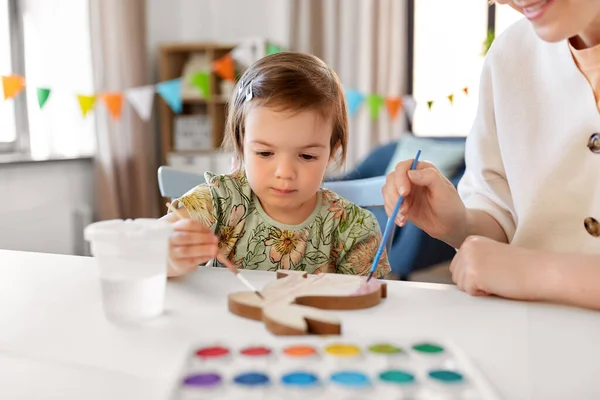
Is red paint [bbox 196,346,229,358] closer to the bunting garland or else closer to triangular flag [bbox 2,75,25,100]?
triangular flag [bbox 2,75,25,100]

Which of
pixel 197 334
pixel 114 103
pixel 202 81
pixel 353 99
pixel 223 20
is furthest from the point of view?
pixel 223 20

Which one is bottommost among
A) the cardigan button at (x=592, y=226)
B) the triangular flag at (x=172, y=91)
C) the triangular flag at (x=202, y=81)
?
the cardigan button at (x=592, y=226)

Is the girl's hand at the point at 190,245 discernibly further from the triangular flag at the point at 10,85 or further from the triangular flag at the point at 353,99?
the triangular flag at the point at 353,99

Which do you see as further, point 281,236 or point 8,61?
point 8,61

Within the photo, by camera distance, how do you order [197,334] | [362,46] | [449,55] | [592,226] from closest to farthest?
[197,334] → [592,226] → [362,46] → [449,55]

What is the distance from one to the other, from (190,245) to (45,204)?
3.03m

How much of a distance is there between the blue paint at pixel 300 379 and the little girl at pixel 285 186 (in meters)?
0.56

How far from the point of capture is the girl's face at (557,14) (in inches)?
26.8

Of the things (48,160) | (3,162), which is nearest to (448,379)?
(3,162)

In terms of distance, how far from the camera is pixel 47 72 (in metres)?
3.55

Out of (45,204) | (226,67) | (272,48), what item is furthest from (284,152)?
(272,48)

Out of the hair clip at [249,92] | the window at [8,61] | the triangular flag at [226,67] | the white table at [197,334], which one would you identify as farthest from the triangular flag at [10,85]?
the white table at [197,334]

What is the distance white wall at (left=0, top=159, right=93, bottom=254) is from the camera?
3145mm

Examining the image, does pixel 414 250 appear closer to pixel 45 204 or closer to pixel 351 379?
pixel 45 204
